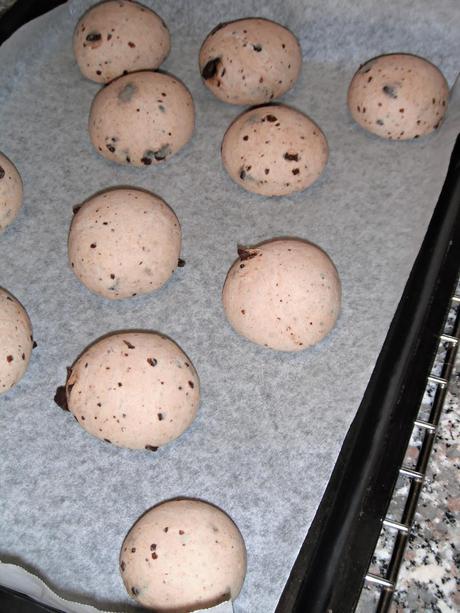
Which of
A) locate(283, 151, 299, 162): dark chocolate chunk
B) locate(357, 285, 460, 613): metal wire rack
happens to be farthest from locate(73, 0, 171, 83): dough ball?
locate(357, 285, 460, 613): metal wire rack

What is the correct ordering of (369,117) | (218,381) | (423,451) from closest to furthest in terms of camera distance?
1. (423,451)
2. (218,381)
3. (369,117)

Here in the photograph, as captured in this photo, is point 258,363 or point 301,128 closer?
point 258,363

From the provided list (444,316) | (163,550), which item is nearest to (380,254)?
(444,316)

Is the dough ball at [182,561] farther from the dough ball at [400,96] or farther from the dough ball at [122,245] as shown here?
the dough ball at [400,96]

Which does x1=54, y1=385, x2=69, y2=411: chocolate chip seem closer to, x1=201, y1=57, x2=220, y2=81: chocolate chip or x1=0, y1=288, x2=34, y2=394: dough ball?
x1=0, y1=288, x2=34, y2=394: dough ball

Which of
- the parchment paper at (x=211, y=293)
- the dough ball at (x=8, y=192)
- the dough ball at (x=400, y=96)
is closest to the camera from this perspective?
the parchment paper at (x=211, y=293)

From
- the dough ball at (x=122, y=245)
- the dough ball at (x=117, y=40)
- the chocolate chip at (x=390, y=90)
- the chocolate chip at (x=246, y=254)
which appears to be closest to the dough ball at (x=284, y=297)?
the chocolate chip at (x=246, y=254)

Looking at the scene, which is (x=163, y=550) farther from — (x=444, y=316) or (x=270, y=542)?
(x=444, y=316)
